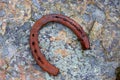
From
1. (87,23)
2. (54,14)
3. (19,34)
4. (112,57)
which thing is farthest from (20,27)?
(112,57)

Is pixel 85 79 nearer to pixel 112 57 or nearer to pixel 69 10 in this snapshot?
pixel 112 57

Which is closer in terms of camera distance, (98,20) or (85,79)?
(85,79)

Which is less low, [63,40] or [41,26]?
[41,26]
